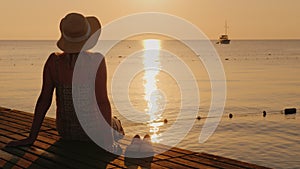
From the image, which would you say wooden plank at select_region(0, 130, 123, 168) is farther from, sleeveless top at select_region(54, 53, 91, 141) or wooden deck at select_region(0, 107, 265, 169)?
sleeveless top at select_region(54, 53, 91, 141)

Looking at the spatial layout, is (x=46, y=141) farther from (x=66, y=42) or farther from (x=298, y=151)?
(x=298, y=151)

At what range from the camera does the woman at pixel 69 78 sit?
6.05 m

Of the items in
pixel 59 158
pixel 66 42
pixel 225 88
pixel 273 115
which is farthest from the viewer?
pixel 225 88

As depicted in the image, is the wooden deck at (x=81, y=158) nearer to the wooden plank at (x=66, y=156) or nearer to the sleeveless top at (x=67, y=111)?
the wooden plank at (x=66, y=156)

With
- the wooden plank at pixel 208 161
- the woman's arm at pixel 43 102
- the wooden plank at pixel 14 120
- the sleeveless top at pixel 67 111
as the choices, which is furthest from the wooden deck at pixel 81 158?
the wooden plank at pixel 14 120

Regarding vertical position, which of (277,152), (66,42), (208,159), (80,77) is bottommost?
(277,152)

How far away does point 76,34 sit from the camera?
6012 mm

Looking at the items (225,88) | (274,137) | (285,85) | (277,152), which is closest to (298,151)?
(277,152)

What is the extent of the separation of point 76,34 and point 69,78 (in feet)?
2.06

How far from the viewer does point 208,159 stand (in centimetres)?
570

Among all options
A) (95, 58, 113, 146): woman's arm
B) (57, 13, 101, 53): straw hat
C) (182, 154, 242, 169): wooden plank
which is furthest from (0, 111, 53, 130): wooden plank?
(182, 154, 242, 169): wooden plank

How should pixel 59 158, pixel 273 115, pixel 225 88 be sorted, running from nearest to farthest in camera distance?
pixel 59 158
pixel 273 115
pixel 225 88

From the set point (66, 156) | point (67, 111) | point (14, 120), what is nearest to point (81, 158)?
point (66, 156)

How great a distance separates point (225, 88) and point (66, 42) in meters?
35.0
